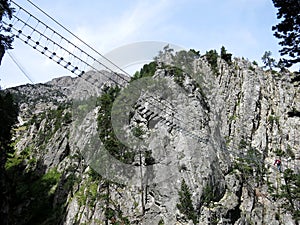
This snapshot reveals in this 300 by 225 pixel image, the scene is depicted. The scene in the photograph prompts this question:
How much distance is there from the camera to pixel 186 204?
34.4 metres

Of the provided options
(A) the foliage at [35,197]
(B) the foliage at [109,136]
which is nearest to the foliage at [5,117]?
(A) the foliage at [35,197]

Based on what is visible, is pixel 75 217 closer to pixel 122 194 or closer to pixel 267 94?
pixel 122 194

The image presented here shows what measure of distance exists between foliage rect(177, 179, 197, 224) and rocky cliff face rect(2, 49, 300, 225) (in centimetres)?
12

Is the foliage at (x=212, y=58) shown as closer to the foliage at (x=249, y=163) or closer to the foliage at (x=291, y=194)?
the foliage at (x=249, y=163)

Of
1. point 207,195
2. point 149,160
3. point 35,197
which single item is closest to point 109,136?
point 149,160

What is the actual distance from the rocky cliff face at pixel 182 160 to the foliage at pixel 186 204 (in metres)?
0.12

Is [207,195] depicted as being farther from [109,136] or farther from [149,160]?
[109,136]

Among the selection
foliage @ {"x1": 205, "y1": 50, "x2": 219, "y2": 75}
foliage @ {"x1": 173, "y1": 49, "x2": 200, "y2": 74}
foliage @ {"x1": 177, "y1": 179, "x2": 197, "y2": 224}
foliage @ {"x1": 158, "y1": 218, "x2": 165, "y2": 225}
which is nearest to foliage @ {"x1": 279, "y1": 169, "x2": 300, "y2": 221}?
foliage @ {"x1": 177, "y1": 179, "x2": 197, "y2": 224}

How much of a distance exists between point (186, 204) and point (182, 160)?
6703mm

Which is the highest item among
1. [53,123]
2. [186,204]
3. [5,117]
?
[53,123]

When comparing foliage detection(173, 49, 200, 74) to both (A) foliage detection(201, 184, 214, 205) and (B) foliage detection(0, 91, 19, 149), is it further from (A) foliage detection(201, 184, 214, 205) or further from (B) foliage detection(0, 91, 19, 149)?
(B) foliage detection(0, 91, 19, 149)

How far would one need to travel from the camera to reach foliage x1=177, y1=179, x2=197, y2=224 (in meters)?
33.4

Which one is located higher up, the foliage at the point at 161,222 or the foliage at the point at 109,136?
the foliage at the point at 109,136

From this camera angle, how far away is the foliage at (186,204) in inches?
1316
